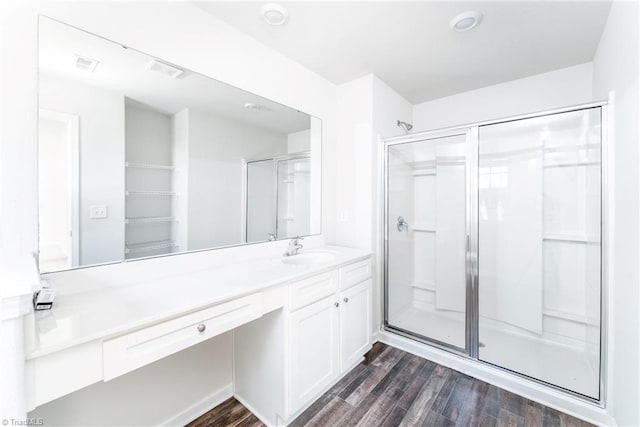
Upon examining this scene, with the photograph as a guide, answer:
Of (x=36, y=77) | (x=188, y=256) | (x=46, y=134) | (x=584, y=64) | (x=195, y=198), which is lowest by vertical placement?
(x=188, y=256)

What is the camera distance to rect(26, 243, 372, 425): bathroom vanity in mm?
832

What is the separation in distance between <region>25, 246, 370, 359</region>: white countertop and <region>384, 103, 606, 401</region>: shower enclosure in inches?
53.4

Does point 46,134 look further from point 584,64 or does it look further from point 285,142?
point 584,64

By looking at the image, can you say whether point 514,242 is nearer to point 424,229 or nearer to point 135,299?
point 424,229

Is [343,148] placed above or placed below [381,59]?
below

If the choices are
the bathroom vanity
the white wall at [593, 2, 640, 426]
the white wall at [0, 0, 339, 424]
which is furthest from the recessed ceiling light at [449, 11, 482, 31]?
the bathroom vanity

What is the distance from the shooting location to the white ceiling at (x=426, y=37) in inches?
63.4

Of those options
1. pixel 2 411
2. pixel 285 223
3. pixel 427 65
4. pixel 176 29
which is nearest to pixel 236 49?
pixel 176 29

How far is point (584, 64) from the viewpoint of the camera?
2.22m

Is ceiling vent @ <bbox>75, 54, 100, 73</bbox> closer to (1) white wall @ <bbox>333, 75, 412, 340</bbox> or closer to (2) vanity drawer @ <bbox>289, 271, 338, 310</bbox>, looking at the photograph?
(2) vanity drawer @ <bbox>289, 271, 338, 310</bbox>

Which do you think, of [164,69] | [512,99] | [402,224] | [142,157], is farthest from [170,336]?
[512,99]

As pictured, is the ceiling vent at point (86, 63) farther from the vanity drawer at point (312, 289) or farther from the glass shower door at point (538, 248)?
the glass shower door at point (538, 248)

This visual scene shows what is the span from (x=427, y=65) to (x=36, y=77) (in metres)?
2.51

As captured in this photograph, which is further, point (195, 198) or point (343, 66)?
point (343, 66)
